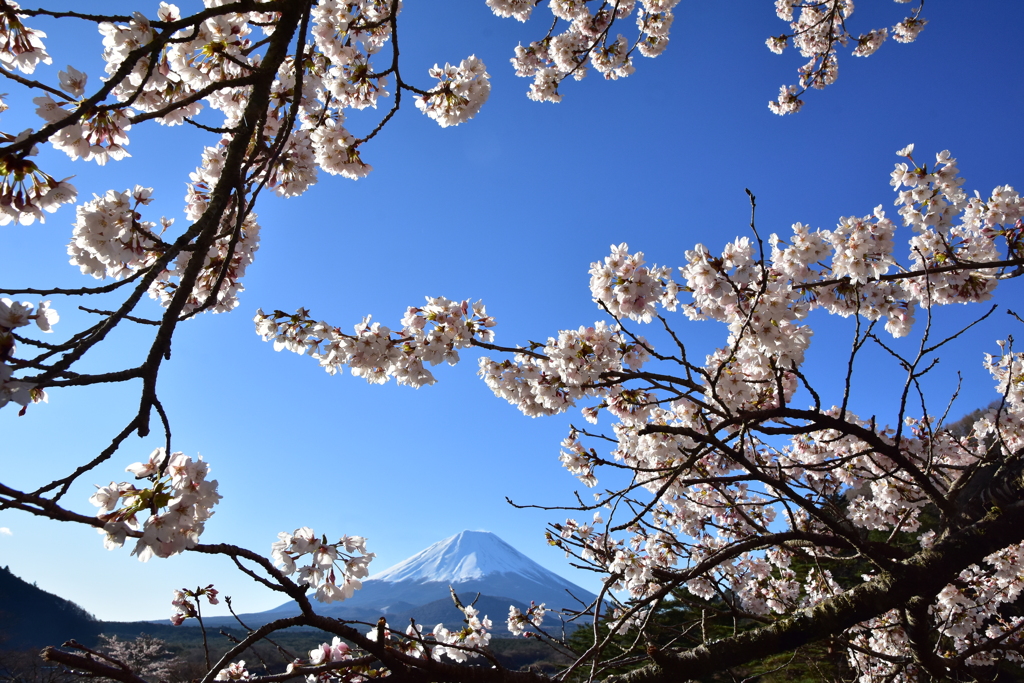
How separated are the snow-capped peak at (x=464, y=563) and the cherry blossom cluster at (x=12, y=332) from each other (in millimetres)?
137994

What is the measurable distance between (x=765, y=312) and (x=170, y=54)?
3186 mm

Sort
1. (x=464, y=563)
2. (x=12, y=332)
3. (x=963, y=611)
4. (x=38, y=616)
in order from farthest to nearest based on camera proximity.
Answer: (x=464, y=563)
(x=38, y=616)
(x=963, y=611)
(x=12, y=332)

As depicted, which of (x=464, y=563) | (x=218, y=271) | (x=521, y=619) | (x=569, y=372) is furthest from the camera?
(x=464, y=563)

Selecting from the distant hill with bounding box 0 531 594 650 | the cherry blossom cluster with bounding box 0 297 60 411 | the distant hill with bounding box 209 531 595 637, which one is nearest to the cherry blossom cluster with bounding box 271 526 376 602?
the cherry blossom cluster with bounding box 0 297 60 411

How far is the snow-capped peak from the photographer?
133 m

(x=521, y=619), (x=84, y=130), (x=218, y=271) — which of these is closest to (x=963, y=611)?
(x=521, y=619)

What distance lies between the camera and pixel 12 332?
1.27m

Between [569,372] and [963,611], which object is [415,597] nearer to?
[963,611]

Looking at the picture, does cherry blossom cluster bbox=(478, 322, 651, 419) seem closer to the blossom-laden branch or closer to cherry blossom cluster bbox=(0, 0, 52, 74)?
the blossom-laden branch

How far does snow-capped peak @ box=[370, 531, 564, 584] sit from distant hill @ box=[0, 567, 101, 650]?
344 ft

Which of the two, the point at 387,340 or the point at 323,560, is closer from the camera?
the point at 323,560

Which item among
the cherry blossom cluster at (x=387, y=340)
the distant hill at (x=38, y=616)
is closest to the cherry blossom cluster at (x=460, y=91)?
the cherry blossom cluster at (x=387, y=340)

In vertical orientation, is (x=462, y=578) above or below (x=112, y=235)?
below

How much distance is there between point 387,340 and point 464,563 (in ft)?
504
